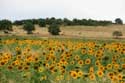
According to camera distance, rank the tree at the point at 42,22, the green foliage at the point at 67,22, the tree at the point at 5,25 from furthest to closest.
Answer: the green foliage at the point at 67,22
the tree at the point at 42,22
the tree at the point at 5,25

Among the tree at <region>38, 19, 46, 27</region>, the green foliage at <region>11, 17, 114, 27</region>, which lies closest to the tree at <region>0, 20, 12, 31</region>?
the tree at <region>38, 19, 46, 27</region>

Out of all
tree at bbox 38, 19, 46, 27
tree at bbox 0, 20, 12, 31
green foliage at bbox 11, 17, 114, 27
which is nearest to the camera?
tree at bbox 0, 20, 12, 31

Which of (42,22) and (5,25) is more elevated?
(5,25)

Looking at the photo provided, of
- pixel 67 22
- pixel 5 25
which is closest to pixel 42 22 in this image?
pixel 67 22

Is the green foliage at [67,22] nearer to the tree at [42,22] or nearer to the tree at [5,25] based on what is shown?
the tree at [42,22]

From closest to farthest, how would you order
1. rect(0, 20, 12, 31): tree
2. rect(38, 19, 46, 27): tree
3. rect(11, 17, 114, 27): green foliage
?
rect(0, 20, 12, 31): tree
rect(38, 19, 46, 27): tree
rect(11, 17, 114, 27): green foliage

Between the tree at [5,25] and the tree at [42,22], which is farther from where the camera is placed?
the tree at [42,22]

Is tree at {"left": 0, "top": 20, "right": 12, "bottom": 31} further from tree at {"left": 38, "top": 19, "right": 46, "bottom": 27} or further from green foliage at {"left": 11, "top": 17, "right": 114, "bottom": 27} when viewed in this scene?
green foliage at {"left": 11, "top": 17, "right": 114, "bottom": 27}

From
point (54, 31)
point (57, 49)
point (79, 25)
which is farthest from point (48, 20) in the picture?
point (57, 49)

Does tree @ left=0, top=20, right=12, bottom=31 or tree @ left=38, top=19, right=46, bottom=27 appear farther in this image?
tree @ left=38, top=19, right=46, bottom=27

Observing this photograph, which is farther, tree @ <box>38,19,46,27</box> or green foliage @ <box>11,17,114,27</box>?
green foliage @ <box>11,17,114,27</box>

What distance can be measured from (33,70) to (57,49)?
3.91 meters

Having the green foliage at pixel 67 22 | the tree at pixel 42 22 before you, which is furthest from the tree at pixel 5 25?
the green foliage at pixel 67 22

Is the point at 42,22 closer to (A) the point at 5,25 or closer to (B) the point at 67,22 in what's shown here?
(B) the point at 67,22
